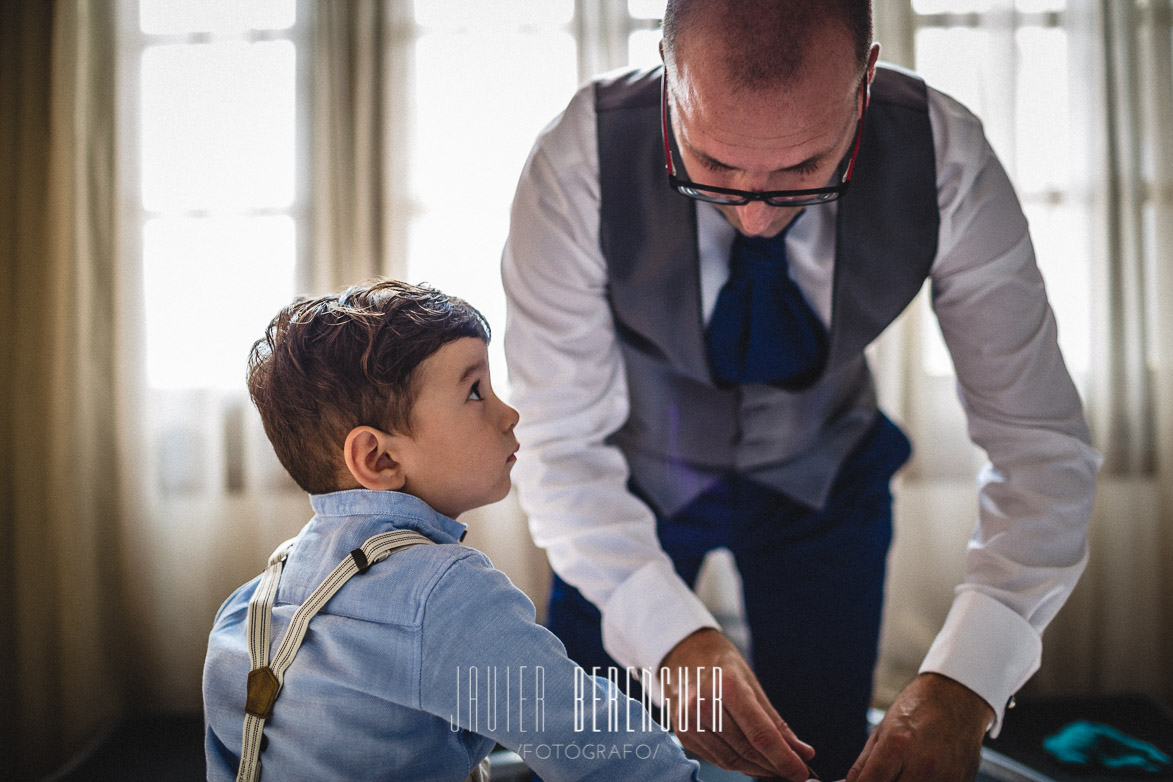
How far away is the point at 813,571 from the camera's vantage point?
3.54ft

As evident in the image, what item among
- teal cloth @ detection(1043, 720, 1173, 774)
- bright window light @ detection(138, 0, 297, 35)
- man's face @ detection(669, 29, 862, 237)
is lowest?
teal cloth @ detection(1043, 720, 1173, 774)

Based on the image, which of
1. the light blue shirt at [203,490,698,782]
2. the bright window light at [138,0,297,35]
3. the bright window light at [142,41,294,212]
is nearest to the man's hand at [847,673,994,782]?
the light blue shirt at [203,490,698,782]

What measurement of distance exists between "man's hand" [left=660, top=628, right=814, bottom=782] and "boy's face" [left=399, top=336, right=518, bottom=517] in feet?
0.88

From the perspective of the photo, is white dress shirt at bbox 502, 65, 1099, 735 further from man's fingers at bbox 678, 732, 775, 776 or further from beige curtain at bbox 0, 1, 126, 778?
beige curtain at bbox 0, 1, 126, 778

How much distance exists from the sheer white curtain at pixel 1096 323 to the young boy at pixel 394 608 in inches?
64.9

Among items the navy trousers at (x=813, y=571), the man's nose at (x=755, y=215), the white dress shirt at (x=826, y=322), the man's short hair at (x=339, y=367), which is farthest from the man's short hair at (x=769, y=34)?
the navy trousers at (x=813, y=571)

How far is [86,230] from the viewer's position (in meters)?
1.97

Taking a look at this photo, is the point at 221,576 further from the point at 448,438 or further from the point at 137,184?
the point at 448,438

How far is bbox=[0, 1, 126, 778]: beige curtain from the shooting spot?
189 cm

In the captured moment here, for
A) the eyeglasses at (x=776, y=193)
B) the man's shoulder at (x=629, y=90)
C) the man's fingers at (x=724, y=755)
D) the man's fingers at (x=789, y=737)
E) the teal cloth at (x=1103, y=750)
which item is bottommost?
the teal cloth at (x=1103, y=750)

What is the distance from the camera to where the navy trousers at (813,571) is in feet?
3.50

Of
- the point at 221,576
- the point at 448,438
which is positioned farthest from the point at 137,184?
the point at 448,438

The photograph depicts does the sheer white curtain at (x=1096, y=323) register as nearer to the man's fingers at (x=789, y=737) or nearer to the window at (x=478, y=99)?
the window at (x=478, y=99)

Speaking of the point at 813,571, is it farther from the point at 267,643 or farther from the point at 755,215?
the point at 267,643
